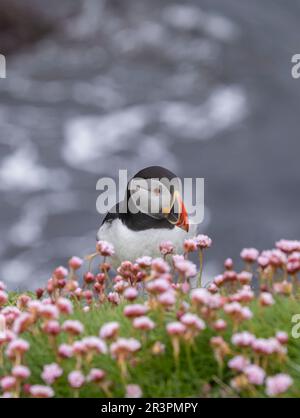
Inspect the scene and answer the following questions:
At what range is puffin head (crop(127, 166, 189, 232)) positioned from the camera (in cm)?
822

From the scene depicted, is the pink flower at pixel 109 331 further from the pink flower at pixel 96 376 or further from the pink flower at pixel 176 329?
the pink flower at pixel 176 329

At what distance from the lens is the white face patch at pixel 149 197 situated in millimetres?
8250

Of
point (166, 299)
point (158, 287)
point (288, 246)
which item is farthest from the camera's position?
point (288, 246)

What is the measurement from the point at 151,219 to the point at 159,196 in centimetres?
28

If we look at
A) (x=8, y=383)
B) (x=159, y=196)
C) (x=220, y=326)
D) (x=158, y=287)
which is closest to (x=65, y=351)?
(x=8, y=383)

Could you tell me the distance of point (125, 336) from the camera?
553 centimetres

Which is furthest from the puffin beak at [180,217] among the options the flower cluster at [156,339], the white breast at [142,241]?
the flower cluster at [156,339]

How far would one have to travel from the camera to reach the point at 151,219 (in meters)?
8.46

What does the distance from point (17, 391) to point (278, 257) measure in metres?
1.94

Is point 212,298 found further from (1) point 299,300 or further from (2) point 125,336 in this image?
(1) point 299,300

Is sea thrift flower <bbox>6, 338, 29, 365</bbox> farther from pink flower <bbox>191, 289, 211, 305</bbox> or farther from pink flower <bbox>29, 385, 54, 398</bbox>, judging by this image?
pink flower <bbox>191, 289, 211, 305</bbox>

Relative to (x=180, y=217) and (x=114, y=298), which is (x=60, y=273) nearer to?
(x=114, y=298)

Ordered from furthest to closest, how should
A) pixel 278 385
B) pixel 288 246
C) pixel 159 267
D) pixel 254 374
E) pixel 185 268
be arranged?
pixel 288 246 < pixel 185 268 < pixel 159 267 < pixel 254 374 < pixel 278 385
